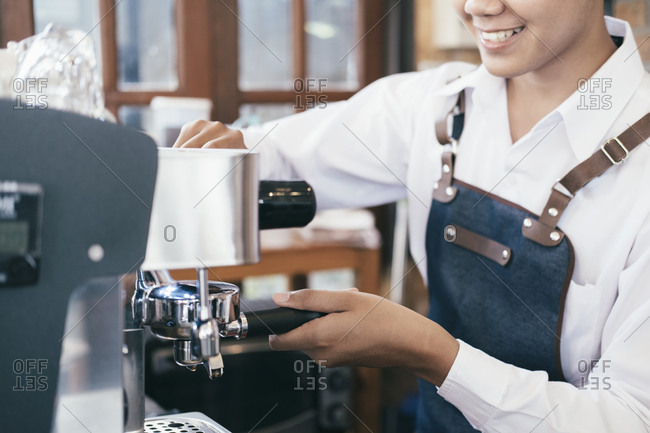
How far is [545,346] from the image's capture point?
892 millimetres

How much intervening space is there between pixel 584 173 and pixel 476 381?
30cm

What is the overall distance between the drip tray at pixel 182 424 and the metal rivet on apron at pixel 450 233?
0.46 m

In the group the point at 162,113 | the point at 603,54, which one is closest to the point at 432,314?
the point at 603,54

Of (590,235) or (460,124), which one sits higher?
(460,124)

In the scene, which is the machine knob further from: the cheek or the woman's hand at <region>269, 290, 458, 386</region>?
the cheek

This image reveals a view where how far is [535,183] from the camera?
0.96 meters

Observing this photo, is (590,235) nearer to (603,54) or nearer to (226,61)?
(603,54)

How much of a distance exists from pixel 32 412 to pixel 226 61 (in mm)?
2208

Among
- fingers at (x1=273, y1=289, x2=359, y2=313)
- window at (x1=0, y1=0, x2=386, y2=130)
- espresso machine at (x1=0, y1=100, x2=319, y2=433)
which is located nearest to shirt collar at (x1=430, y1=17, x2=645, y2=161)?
fingers at (x1=273, y1=289, x2=359, y2=313)

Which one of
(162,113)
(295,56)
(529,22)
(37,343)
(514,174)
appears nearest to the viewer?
(37,343)

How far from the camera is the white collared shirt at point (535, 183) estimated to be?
0.80 metres

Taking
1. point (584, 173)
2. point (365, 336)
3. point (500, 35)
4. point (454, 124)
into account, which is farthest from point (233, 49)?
point (365, 336)

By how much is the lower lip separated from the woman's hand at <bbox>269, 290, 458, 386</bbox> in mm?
380

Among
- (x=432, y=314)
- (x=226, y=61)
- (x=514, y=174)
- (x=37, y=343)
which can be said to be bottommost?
(x=432, y=314)
